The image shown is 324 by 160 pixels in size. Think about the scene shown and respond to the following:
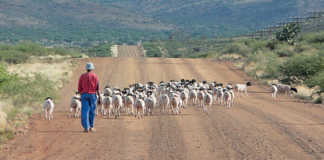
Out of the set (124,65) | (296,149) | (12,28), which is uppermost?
Answer: (12,28)

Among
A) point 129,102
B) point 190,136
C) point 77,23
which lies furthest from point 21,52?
point 77,23

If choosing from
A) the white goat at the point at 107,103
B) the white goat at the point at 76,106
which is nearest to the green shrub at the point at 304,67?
the white goat at the point at 107,103

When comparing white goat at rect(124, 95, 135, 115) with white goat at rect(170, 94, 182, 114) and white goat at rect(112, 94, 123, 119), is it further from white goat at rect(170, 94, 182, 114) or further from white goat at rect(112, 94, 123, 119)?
white goat at rect(170, 94, 182, 114)

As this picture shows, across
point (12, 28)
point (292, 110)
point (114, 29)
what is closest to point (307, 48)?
point (292, 110)

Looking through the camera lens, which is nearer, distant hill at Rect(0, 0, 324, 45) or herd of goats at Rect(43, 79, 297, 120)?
herd of goats at Rect(43, 79, 297, 120)

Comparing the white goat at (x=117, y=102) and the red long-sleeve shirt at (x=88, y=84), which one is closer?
the red long-sleeve shirt at (x=88, y=84)

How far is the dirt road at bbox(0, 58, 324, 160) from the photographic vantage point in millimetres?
11828

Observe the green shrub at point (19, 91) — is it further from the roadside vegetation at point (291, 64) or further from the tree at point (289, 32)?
the tree at point (289, 32)

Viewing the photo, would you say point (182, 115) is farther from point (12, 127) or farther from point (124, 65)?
point (124, 65)

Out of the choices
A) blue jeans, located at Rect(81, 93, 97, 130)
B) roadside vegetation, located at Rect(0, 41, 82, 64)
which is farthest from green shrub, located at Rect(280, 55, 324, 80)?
roadside vegetation, located at Rect(0, 41, 82, 64)

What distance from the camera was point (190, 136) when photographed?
14086 mm

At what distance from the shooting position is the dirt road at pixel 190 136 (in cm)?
1183

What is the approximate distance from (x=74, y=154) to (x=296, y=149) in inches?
182

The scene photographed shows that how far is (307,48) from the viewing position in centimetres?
4625
